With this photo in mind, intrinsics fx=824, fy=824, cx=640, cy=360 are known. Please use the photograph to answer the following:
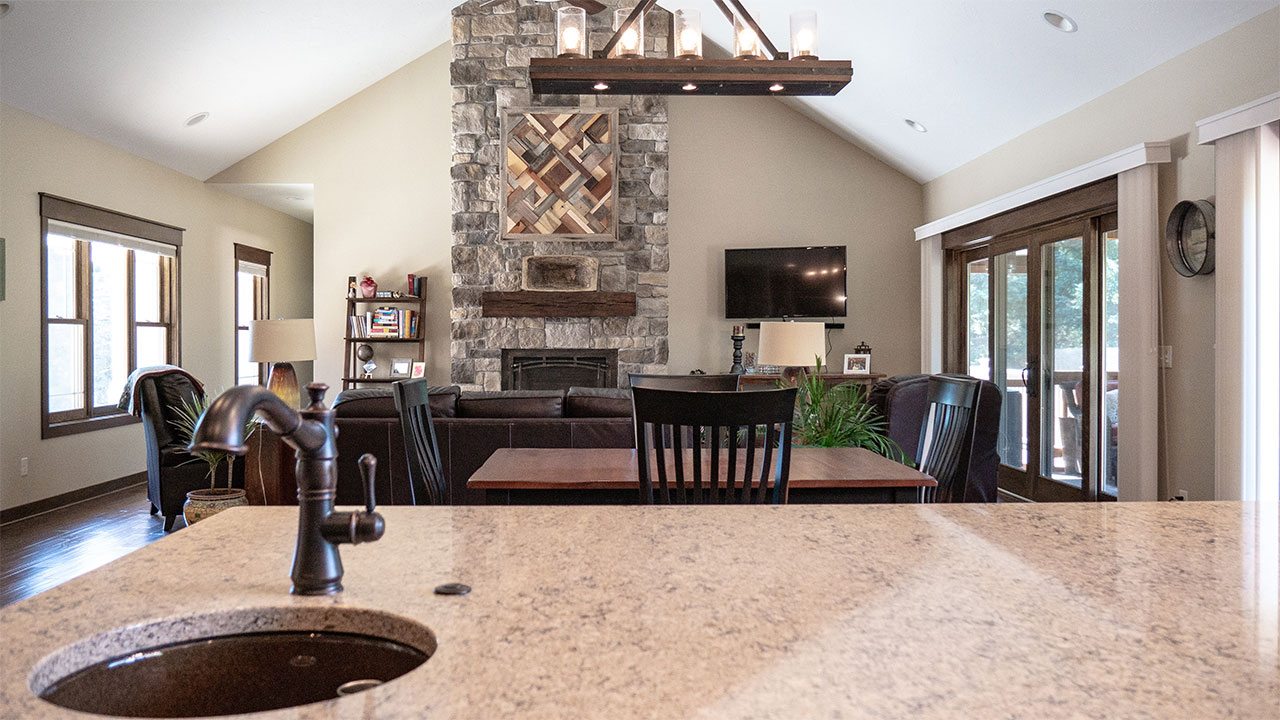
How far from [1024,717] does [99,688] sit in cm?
71

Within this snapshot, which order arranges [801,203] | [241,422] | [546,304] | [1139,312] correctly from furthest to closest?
1. [801,203]
2. [546,304]
3. [1139,312]
4. [241,422]

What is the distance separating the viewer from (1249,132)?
3.45 m

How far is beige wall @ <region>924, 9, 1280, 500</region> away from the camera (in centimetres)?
356

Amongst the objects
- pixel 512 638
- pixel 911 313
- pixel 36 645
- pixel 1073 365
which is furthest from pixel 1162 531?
pixel 911 313

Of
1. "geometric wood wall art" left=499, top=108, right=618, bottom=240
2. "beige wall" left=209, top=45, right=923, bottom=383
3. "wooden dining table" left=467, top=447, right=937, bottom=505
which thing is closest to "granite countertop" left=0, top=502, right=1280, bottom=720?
"wooden dining table" left=467, top=447, right=937, bottom=505

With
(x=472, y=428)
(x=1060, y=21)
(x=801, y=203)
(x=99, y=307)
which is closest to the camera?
(x=472, y=428)

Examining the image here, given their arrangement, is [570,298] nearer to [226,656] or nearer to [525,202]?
[525,202]

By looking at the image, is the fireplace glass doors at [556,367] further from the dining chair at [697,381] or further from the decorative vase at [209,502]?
the dining chair at [697,381]

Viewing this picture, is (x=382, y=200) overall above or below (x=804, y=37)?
above

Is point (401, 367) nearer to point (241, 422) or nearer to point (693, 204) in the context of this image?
point (693, 204)

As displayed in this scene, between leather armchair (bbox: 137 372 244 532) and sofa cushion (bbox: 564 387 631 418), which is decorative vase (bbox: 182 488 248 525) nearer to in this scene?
leather armchair (bbox: 137 372 244 532)

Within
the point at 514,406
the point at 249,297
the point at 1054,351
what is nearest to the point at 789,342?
the point at 514,406

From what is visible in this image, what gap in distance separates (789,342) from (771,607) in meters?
3.06

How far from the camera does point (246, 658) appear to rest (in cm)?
75
